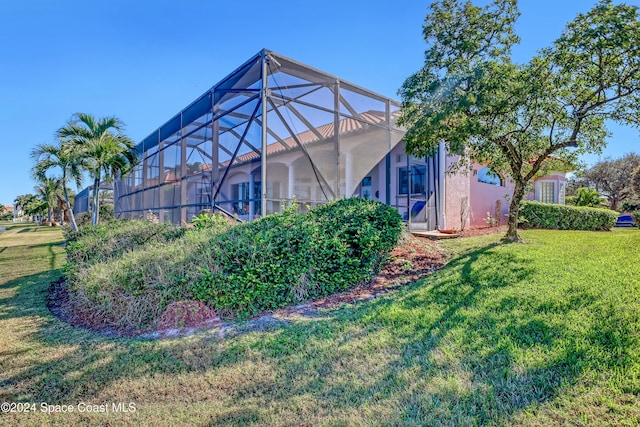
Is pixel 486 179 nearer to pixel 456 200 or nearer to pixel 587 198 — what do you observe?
pixel 456 200

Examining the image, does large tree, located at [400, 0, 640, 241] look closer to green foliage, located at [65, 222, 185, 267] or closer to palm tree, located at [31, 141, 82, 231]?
green foliage, located at [65, 222, 185, 267]

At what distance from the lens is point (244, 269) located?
4555mm

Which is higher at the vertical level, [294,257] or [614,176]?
[614,176]

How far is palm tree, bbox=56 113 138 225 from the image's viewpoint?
12.3 meters

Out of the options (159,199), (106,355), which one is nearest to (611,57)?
(106,355)

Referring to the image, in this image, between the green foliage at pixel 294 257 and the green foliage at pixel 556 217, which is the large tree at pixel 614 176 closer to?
the green foliage at pixel 556 217

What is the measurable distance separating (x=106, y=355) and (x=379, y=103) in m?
9.86

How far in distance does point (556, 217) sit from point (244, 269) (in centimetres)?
1309

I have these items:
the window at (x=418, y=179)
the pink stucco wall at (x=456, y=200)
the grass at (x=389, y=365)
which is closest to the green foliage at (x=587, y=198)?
the pink stucco wall at (x=456, y=200)

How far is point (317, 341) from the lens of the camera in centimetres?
347

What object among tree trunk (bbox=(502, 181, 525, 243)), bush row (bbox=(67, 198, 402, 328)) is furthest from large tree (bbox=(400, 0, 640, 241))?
bush row (bbox=(67, 198, 402, 328))

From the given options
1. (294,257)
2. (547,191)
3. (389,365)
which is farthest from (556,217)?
(389,365)

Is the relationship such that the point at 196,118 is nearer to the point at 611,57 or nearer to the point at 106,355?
the point at 106,355

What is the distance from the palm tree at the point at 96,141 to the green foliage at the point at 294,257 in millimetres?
10073
